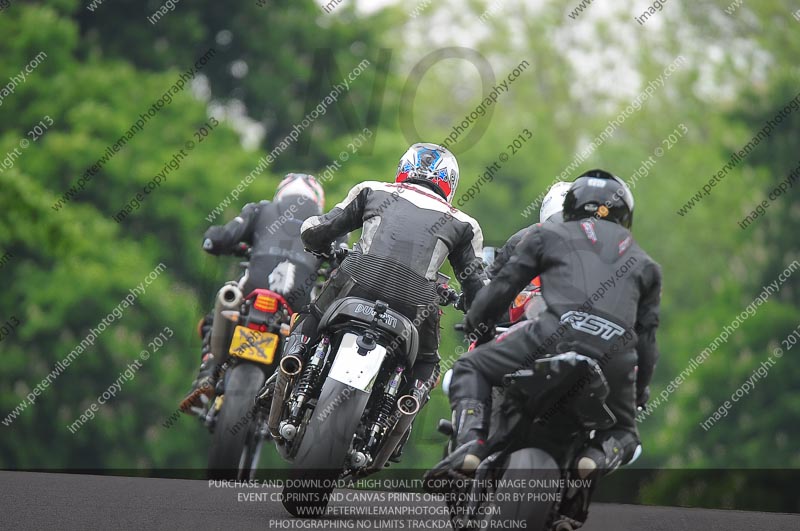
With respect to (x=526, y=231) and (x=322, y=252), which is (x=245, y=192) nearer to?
(x=322, y=252)

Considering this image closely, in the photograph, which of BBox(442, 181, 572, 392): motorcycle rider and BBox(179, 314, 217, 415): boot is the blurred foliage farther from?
BBox(442, 181, 572, 392): motorcycle rider

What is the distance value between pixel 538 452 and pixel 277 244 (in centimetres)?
575

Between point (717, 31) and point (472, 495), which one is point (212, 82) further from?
point (472, 495)

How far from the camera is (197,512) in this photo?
9.34 meters

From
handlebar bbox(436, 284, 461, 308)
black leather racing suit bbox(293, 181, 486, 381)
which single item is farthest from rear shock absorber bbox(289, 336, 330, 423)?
handlebar bbox(436, 284, 461, 308)

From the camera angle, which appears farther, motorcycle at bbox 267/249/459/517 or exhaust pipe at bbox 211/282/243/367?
exhaust pipe at bbox 211/282/243/367

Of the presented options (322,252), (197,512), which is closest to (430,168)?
(322,252)

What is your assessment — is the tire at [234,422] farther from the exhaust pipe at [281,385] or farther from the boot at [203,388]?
the exhaust pipe at [281,385]

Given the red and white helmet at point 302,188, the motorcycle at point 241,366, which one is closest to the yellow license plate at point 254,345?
the motorcycle at point 241,366

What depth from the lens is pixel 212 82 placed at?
36.3 meters

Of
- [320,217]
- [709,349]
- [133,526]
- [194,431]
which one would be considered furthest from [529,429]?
[709,349]

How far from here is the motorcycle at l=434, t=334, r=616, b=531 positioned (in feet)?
22.4

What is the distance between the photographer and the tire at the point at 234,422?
1130 centimetres

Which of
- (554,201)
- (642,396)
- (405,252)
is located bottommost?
(405,252)
